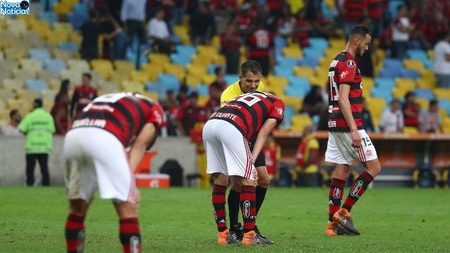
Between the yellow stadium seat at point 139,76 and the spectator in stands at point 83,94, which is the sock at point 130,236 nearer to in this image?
the spectator in stands at point 83,94

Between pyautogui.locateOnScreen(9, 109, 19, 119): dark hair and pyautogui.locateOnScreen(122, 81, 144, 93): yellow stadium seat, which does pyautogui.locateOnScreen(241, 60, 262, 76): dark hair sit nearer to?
pyautogui.locateOnScreen(9, 109, 19, 119): dark hair

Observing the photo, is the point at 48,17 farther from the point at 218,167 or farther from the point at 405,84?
the point at 218,167

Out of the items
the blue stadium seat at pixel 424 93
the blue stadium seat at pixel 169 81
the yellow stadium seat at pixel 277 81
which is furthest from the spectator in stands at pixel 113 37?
the blue stadium seat at pixel 424 93

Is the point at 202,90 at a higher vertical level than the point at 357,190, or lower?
higher

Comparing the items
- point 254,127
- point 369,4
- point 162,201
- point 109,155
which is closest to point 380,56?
point 369,4

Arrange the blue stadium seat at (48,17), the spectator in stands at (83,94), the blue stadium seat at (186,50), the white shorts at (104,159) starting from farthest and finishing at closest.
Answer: the blue stadium seat at (186,50) < the blue stadium seat at (48,17) < the spectator in stands at (83,94) < the white shorts at (104,159)

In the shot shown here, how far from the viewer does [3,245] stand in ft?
37.3

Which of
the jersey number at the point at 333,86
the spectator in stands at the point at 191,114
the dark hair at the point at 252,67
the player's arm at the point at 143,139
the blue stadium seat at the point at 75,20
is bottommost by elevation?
the spectator in stands at the point at 191,114

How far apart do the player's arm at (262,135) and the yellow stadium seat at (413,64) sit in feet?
66.9

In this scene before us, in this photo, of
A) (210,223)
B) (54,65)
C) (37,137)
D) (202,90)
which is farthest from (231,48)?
(210,223)

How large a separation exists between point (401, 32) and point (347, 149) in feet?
59.5

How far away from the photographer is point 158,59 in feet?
93.3

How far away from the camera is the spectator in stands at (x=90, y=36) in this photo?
86.2 feet

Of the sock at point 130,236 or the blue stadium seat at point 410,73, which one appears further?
the blue stadium seat at point 410,73
